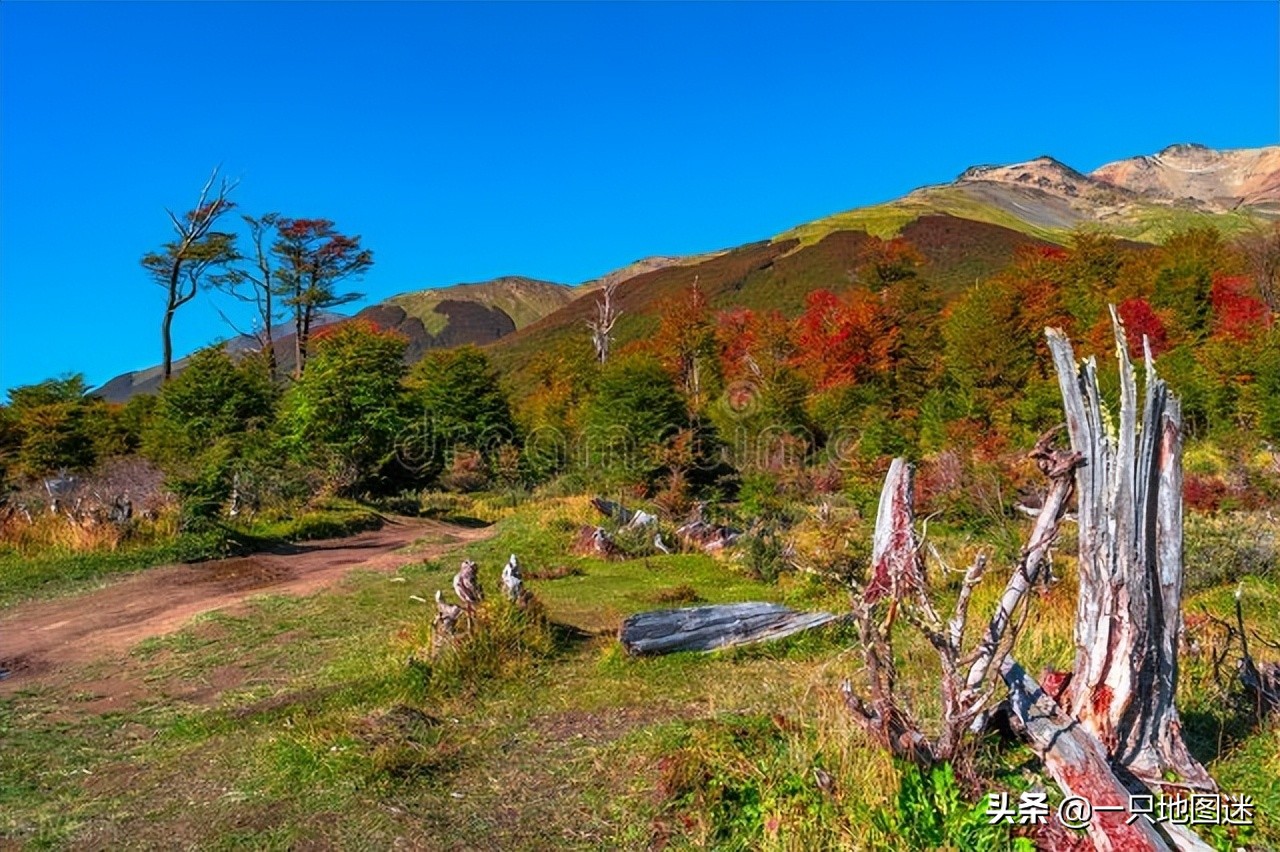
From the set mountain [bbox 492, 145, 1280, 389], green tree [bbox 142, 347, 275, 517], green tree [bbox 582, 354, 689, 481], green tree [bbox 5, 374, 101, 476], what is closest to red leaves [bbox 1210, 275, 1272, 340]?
mountain [bbox 492, 145, 1280, 389]

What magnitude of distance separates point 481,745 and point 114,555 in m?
8.72

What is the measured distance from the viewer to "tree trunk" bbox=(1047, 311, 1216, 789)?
3.70 m

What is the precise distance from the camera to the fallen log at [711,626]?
6328 millimetres

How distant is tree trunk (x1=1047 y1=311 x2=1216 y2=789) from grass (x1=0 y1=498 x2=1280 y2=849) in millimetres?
444

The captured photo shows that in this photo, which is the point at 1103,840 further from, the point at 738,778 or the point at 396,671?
the point at 396,671

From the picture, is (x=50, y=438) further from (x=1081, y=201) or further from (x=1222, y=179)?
(x=1222, y=179)

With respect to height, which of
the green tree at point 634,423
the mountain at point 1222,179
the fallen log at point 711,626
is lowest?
the fallen log at point 711,626

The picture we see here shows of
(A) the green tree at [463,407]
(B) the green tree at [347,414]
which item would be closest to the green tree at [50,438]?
(B) the green tree at [347,414]

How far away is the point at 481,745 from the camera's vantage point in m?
4.70

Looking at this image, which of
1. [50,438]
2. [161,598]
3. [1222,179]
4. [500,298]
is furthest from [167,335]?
[1222,179]

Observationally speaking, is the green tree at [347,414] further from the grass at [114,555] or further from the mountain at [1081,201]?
the mountain at [1081,201]

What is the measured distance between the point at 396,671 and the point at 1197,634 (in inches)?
239

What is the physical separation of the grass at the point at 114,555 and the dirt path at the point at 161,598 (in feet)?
1.12

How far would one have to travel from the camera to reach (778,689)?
5.42 meters
